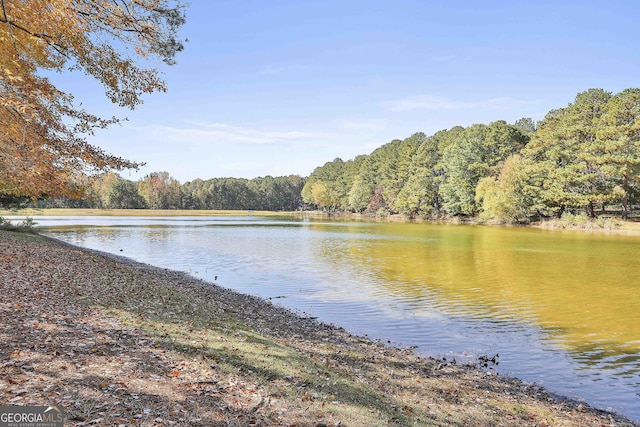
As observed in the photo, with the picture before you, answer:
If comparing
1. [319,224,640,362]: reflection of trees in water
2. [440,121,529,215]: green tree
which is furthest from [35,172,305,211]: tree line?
[319,224,640,362]: reflection of trees in water

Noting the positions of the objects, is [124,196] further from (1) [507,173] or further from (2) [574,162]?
(2) [574,162]

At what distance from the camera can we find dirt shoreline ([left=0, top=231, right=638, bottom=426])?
18.2 feet

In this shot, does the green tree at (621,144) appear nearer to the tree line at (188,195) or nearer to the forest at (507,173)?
the forest at (507,173)

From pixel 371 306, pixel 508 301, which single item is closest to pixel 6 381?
pixel 371 306

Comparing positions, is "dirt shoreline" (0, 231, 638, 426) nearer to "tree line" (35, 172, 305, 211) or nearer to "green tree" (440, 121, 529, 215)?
"green tree" (440, 121, 529, 215)

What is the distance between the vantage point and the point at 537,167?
6175 centimetres

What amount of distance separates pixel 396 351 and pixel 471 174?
73925mm

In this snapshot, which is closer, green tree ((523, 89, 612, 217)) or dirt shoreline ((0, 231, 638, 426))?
dirt shoreline ((0, 231, 638, 426))

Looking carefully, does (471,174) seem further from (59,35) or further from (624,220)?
(59,35)

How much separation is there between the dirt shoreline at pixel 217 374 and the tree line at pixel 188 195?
384 feet

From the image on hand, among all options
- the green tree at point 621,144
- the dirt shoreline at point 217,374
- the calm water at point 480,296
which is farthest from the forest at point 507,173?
the calm water at point 480,296

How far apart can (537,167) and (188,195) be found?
11713cm

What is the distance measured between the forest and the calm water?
9.82 m

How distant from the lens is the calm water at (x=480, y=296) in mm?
10195
